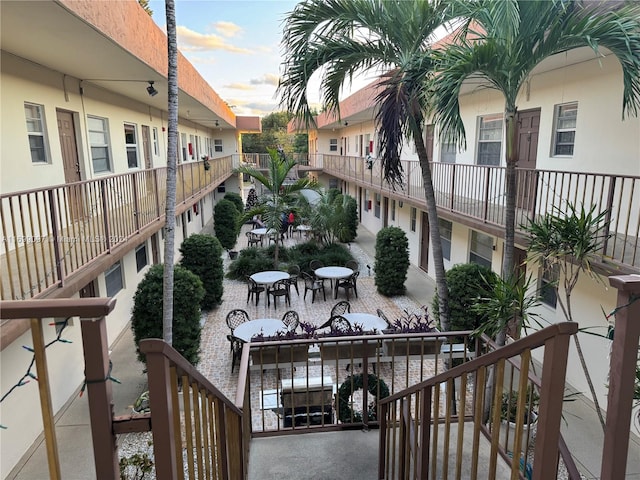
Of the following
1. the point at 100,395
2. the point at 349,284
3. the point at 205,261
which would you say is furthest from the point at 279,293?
the point at 100,395

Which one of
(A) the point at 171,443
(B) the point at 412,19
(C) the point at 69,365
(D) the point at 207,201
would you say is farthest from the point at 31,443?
(D) the point at 207,201

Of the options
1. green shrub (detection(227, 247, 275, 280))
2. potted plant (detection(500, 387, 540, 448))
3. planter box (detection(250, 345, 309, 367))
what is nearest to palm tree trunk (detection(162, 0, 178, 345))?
planter box (detection(250, 345, 309, 367))

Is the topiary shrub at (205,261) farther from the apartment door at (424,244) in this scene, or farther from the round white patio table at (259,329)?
the apartment door at (424,244)

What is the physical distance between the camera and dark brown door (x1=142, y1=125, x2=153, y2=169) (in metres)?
14.0

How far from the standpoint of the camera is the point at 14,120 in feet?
21.5

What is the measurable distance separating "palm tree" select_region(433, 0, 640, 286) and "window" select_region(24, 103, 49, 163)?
21.9ft

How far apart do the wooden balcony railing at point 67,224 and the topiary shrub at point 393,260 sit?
6.21 metres

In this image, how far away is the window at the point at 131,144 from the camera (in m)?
12.4

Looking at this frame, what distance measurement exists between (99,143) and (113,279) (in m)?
3.38

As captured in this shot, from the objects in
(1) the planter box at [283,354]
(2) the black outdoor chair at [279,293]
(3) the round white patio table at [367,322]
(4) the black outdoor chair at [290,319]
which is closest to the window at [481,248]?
(3) the round white patio table at [367,322]

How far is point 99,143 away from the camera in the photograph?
10.3 m

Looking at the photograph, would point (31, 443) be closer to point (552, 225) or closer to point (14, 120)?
point (14, 120)

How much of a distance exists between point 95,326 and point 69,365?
281 inches

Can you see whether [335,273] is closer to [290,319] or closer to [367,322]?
[290,319]
